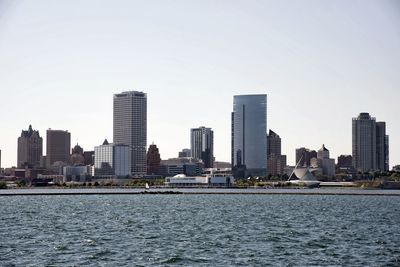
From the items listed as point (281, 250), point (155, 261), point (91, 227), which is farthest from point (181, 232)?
point (155, 261)

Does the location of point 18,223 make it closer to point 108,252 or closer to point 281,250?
point 108,252

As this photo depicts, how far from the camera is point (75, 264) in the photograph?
59.4 m

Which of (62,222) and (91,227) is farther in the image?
(62,222)

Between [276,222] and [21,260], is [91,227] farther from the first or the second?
[21,260]

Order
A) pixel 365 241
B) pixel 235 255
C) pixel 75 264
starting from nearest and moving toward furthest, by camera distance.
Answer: pixel 75 264 → pixel 235 255 → pixel 365 241

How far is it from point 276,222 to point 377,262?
4511 cm

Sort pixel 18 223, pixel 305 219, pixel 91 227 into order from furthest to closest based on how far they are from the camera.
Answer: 1. pixel 305 219
2. pixel 18 223
3. pixel 91 227

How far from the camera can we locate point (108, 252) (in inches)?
2628

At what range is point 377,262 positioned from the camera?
2425 inches

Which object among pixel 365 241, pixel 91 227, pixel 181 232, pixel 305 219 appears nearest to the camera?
pixel 365 241

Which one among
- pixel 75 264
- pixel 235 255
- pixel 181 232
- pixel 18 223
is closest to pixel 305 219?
pixel 181 232

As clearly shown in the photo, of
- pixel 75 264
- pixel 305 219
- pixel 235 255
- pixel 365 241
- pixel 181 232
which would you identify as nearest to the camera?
pixel 75 264

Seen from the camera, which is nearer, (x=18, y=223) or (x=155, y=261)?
(x=155, y=261)

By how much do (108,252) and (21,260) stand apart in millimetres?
8543
